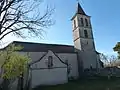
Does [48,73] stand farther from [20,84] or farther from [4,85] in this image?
[4,85]

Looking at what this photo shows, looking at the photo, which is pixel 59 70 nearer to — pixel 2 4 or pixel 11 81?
pixel 11 81

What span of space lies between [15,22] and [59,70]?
17.5 metres

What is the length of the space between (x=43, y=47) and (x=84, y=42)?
9676 mm

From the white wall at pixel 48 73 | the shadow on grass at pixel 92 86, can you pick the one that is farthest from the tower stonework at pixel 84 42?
the shadow on grass at pixel 92 86

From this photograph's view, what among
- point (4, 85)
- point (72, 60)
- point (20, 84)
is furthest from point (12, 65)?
point (72, 60)

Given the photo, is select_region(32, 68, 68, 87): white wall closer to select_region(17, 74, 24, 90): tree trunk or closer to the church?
the church

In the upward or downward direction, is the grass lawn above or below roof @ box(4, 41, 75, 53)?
below

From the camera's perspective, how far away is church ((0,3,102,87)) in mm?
24703

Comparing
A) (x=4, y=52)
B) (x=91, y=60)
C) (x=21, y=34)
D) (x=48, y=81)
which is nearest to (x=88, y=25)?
(x=91, y=60)

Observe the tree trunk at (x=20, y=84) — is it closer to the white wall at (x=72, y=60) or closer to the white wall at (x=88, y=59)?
the white wall at (x=72, y=60)

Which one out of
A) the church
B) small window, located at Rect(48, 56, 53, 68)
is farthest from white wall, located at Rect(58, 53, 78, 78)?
small window, located at Rect(48, 56, 53, 68)

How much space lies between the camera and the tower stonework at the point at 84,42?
32.4 meters

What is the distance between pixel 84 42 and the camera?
108ft

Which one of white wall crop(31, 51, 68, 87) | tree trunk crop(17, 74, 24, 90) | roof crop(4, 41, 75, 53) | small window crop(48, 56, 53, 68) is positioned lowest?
tree trunk crop(17, 74, 24, 90)
